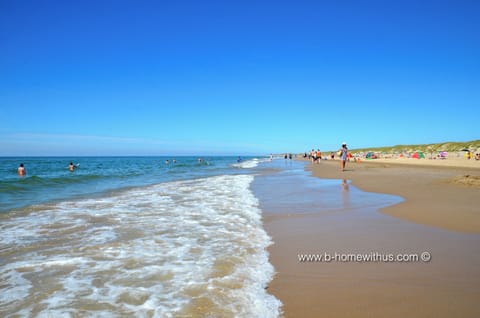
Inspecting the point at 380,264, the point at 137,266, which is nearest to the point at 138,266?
the point at 137,266

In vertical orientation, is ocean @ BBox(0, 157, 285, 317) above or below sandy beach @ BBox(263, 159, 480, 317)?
below

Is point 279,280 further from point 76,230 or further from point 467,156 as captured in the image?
point 467,156

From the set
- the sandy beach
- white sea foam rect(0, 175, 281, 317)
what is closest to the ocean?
white sea foam rect(0, 175, 281, 317)

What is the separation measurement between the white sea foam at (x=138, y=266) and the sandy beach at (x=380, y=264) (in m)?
0.41

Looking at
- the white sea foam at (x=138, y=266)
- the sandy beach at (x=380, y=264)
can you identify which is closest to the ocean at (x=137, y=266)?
the white sea foam at (x=138, y=266)

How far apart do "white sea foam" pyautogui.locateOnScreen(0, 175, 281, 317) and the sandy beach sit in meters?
0.41

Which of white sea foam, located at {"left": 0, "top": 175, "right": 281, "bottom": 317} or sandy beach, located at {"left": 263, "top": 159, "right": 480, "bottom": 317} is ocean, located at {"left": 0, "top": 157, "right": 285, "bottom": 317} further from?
sandy beach, located at {"left": 263, "top": 159, "right": 480, "bottom": 317}

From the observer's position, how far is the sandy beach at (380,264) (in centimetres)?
289

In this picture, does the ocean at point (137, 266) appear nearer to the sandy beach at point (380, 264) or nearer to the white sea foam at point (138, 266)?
the white sea foam at point (138, 266)

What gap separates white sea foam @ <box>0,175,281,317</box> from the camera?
3.06m

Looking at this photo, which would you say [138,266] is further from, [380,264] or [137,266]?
[380,264]

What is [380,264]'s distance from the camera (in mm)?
4012

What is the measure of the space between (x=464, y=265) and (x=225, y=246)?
3619mm

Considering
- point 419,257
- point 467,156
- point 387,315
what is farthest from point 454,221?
point 467,156
